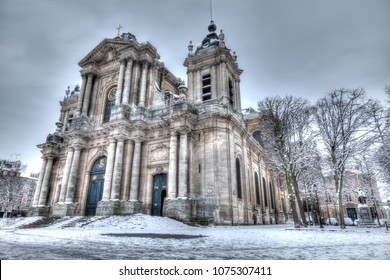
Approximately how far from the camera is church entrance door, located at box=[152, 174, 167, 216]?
19641 millimetres

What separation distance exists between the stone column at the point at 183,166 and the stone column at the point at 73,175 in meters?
10.9

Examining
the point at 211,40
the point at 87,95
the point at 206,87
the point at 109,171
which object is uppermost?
the point at 211,40

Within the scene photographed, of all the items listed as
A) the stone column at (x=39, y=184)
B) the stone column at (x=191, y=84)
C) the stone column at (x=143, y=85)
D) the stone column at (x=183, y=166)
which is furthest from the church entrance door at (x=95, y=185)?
the stone column at (x=191, y=84)

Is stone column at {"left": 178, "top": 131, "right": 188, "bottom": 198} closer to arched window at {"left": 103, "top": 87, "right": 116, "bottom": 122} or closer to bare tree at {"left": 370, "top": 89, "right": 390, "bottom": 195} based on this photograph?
arched window at {"left": 103, "top": 87, "right": 116, "bottom": 122}

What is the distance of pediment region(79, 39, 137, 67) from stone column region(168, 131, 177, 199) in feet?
40.6

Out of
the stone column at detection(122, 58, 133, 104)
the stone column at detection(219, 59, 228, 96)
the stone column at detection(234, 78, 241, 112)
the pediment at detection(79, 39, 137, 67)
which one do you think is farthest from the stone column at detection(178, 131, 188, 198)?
the pediment at detection(79, 39, 137, 67)

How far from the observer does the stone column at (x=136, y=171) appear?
1953cm

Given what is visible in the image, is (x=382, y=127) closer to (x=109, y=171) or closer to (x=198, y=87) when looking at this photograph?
(x=198, y=87)

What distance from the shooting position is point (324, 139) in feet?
51.5

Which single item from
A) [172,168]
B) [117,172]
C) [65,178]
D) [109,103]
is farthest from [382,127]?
[65,178]

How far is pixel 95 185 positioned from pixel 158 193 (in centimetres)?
688

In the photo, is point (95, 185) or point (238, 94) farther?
point (238, 94)

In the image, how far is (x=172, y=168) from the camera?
60.8ft
